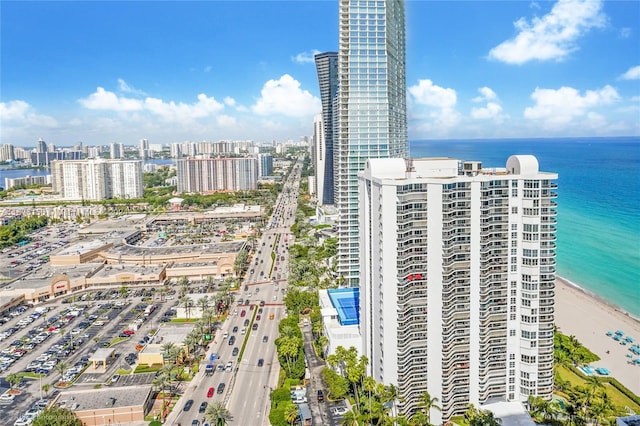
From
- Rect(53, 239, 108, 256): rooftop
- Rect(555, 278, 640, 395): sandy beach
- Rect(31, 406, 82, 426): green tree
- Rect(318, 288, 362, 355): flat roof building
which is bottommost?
Rect(555, 278, 640, 395): sandy beach

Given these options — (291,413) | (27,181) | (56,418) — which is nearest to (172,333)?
(56,418)

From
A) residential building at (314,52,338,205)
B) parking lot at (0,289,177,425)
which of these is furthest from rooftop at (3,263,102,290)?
residential building at (314,52,338,205)

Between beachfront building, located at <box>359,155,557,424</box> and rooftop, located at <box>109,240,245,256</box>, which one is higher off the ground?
beachfront building, located at <box>359,155,557,424</box>

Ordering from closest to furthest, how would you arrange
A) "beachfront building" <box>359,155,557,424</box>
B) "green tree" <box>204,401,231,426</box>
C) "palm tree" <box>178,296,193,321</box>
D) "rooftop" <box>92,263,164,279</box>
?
"beachfront building" <box>359,155,557,424</box>
"green tree" <box>204,401,231,426</box>
"palm tree" <box>178,296,193,321</box>
"rooftop" <box>92,263,164,279</box>

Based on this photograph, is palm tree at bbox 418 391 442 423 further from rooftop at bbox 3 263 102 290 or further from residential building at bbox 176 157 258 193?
residential building at bbox 176 157 258 193

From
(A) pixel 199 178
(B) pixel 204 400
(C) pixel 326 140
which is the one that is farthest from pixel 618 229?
(A) pixel 199 178

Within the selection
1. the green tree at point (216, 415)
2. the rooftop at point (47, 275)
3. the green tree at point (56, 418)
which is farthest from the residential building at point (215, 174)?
the green tree at point (216, 415)
